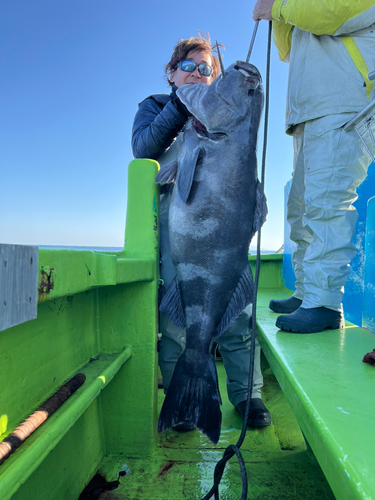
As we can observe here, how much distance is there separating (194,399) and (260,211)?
41.7 inches

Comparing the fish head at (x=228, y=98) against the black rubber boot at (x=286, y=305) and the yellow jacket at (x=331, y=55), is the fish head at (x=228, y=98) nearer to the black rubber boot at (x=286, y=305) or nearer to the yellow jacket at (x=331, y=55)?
the yellow jacket at (x=331, y=55)

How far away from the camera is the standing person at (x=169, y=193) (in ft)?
7.12

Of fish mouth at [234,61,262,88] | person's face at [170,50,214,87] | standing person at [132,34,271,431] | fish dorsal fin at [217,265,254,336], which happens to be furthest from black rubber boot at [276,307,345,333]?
person's face at [170,50,214,87]

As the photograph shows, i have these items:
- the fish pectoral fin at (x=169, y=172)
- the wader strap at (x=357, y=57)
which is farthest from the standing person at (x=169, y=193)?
the wader strap at (x=357, y=57)

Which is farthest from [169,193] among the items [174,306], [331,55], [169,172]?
[331,55]

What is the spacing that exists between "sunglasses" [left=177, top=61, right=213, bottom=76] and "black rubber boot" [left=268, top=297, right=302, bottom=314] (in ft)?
5.91

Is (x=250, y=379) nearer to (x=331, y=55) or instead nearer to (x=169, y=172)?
(x=169, y=172)

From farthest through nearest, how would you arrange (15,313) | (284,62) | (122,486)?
(284,62)
(122,486)
(15,313)

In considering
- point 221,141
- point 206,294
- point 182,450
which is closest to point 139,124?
point 221,141

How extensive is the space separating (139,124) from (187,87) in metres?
0.49

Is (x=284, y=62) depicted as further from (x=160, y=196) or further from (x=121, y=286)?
(x=121, y=286)

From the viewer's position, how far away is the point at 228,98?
1.97 metres

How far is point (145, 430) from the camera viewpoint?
200 cm

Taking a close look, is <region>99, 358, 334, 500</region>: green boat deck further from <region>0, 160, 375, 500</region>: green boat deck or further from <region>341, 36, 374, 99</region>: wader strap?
<region>341, 36, 374, 99</region>: wader strap
